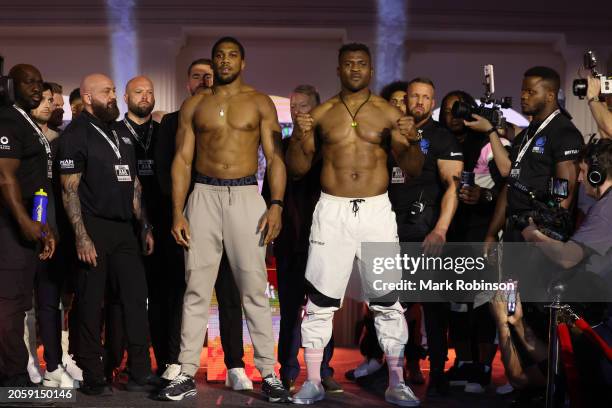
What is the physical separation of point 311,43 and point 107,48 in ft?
6.04

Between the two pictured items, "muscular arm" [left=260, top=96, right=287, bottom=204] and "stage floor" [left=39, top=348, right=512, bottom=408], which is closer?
"stage floor" [left=39, top=348, right=512, bottom=408]

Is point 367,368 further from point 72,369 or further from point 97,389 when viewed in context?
point 72,369

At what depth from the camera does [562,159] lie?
507 cm

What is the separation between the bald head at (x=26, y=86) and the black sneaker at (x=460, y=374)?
2.89 metres

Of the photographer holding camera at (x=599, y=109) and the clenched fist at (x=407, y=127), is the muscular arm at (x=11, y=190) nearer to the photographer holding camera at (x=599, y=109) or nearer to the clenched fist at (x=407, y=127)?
the clenched fist at (x=407, y=127)

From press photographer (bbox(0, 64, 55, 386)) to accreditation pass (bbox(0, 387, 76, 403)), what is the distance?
6.2 inches

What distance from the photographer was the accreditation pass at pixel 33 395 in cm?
473

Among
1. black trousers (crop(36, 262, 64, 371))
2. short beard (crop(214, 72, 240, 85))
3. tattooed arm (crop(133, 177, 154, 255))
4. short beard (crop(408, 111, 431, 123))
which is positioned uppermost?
short beard (crop(214, 72, 240, 85))

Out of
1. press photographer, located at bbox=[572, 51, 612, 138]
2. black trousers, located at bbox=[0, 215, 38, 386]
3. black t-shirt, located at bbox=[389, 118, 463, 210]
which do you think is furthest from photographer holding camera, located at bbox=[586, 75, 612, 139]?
black trousers, located at bbox=[0, 215, 38, 386]

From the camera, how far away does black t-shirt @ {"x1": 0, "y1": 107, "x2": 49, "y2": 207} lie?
4.93 m

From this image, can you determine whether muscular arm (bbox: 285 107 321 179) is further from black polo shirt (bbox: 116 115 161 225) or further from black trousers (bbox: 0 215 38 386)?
black trousers (bbox: 0 215 38 386)

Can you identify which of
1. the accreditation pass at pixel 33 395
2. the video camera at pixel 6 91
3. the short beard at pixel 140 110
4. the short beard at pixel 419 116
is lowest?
the accreditation pass at pixel 33 395

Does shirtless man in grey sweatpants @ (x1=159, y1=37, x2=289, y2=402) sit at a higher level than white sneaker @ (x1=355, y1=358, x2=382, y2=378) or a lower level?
higher

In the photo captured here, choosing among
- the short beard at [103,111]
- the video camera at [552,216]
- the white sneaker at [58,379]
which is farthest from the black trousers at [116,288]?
the video camera at [552,216]
